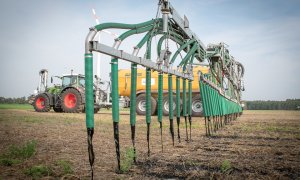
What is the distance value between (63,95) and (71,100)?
56 centimetres

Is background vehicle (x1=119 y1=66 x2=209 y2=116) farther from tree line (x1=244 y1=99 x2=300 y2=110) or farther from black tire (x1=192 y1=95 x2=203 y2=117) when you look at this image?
tree line (x1=244 y1=99 x2=300 y2=110)

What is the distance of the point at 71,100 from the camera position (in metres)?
17.1

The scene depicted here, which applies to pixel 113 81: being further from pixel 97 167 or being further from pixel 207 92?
pixel 207 92

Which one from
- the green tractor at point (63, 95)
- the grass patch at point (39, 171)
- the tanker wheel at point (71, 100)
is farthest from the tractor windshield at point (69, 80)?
the grass patch at point (39, 171)

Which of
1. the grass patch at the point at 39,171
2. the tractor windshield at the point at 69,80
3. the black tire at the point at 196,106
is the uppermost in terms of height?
the tractor windshield at the point at 69,80

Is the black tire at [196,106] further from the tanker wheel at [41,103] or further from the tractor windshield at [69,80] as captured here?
the tanker wheel at [41,103]

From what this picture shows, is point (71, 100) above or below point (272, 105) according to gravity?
above

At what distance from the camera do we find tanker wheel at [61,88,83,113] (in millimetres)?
16797

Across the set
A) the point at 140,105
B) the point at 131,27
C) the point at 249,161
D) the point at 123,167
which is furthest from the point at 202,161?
the point at 140,105

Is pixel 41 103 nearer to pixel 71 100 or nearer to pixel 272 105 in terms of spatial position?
pixel 71 100

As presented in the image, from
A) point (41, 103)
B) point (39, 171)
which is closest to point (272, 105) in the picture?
point (41, 103)

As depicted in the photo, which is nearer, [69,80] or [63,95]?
[63,95]

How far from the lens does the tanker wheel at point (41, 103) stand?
18109 millimetres

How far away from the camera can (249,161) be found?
12.1 ft
